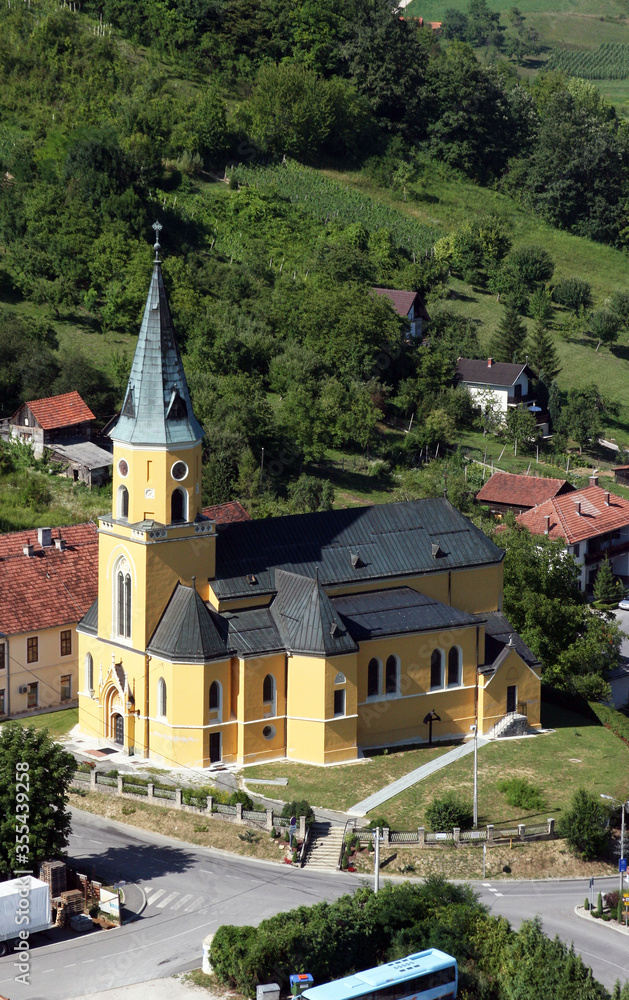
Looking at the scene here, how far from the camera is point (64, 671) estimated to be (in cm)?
7394

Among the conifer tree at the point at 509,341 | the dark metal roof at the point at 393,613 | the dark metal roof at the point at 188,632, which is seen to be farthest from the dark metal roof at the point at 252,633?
the conifer tree at the point at 509,341

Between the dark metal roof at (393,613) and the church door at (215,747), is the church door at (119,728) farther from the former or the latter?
the dark metal roof at (393,613)

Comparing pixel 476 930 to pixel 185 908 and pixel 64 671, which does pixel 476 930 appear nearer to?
pixel 185 908

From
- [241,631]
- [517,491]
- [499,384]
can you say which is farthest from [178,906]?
[499,384]

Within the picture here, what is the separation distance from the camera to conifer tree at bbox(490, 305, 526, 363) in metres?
125

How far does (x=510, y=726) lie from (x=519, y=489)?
1433 inches

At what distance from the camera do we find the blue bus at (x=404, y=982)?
47.0m

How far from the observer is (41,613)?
240 feet

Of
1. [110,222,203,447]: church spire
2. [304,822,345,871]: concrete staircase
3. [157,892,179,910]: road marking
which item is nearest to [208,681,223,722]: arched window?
[304,822,345,871]: concrete staircase

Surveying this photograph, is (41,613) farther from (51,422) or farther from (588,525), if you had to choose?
(588,525)

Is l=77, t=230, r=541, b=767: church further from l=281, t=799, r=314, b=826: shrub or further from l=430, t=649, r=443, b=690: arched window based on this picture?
l=281, t=799, r=314, b=826: shrub

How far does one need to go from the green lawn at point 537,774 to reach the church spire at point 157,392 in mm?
18630

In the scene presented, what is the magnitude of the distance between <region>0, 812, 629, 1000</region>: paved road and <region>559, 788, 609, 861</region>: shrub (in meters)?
1.47

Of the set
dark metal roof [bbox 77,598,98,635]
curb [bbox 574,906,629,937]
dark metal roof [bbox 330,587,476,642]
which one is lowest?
curb [bbox 574,906,629,937]
